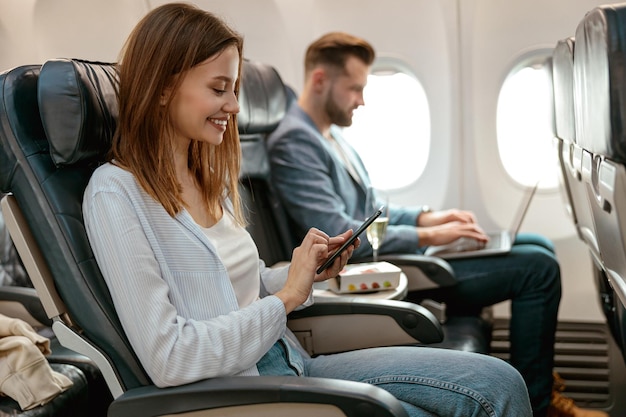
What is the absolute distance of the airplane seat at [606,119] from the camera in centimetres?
134

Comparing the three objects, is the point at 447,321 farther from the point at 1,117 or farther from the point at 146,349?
the point at 1,117

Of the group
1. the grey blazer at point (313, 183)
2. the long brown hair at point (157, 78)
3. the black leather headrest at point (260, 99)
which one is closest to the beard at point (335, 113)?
the grey blazer at point (313, 183)

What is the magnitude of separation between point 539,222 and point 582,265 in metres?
0.31

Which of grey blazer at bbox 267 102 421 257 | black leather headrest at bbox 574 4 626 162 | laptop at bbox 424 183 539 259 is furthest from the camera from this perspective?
laptop at bbox 424 183 539 259

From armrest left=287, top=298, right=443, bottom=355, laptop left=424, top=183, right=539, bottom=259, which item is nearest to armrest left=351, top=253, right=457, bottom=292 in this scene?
laptop left=424, top=183, right=539, bottom=259

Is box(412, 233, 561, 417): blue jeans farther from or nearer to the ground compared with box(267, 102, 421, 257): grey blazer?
nearer to the ground

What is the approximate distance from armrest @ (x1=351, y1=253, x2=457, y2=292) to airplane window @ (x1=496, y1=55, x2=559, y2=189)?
4.48 feet

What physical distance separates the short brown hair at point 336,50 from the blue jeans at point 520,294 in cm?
91

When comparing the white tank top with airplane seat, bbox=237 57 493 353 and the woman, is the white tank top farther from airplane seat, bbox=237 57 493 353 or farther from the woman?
airplane seat, bbox=237 57 493 353

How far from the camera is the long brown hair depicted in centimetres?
158

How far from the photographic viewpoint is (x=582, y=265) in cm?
406

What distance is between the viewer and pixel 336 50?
10.6ft

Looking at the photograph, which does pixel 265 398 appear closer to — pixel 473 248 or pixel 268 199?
pixel 268 199

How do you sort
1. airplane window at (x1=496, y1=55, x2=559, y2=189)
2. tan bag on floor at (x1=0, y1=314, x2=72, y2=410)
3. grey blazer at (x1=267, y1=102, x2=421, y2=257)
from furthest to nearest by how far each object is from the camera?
airplane window at (x1=496, y1=55, x2=559, y2=189), grey blazer at (x1=267, y1=102, x2=421, y2=257), tan bag on floor at (x1=0, y1=314, x2=72, y2=410)
